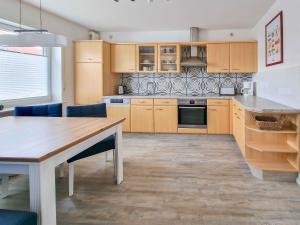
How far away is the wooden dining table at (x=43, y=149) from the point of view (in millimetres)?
1712

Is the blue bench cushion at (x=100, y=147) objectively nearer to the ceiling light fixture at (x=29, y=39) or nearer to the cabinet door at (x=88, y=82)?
the ceiling light fixture at (x=29, y=39)

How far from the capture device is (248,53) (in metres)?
6.41

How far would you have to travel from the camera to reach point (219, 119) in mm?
6336

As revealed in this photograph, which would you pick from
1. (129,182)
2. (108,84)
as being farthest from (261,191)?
(108,84)

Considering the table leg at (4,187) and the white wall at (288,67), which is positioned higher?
the white wall at (288,67)

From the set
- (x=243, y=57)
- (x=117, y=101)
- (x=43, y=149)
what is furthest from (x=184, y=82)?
(x=43, y=149)

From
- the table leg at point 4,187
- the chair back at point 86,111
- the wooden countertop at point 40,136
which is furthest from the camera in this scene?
the chair back at point 86,111

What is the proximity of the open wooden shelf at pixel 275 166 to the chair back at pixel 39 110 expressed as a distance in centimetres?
261

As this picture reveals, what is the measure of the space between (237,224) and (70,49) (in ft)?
16.6

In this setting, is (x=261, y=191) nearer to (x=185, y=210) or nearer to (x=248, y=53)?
(x=185, y=210)

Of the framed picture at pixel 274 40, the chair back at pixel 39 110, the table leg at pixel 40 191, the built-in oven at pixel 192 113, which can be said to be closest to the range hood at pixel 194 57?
the built-in oven at pixel 192 113

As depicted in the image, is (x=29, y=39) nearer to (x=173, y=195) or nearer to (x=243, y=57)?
(x=173, y=195)

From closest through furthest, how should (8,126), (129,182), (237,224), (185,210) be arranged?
(237,224)
(185,210)
(8,126)
(129,182)

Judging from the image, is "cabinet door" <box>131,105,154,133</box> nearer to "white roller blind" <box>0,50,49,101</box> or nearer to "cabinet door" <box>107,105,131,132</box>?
"cabinet door" <box>107,105,131,132</box>
